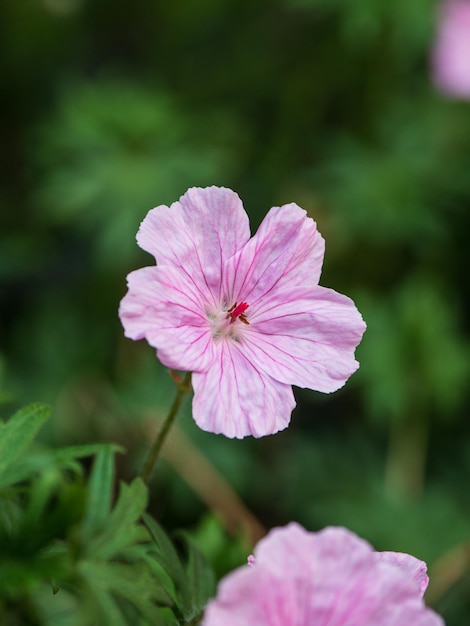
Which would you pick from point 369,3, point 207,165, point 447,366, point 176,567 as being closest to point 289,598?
point 176,567

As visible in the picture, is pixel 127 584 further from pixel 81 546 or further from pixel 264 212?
pixel 264 212

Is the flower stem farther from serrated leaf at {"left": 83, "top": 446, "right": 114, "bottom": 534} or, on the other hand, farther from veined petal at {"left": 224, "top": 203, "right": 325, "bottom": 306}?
veined petal at {"left": 224, "top": 203, "right": 325, "bottom": 306}

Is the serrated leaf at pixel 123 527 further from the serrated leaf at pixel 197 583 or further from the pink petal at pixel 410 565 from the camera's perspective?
the pink petal at pixel 410 565

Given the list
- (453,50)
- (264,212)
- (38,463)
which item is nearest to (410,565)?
(38,463)

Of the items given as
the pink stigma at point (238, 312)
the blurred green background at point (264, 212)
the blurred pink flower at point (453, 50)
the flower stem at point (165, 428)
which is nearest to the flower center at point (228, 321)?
the pink stigma at point (238, 312)

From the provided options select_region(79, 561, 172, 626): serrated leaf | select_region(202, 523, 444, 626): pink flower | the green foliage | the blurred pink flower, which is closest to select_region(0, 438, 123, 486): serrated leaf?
the green foliage

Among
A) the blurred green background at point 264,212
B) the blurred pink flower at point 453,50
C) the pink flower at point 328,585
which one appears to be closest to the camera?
the pink flower at point 328,585
